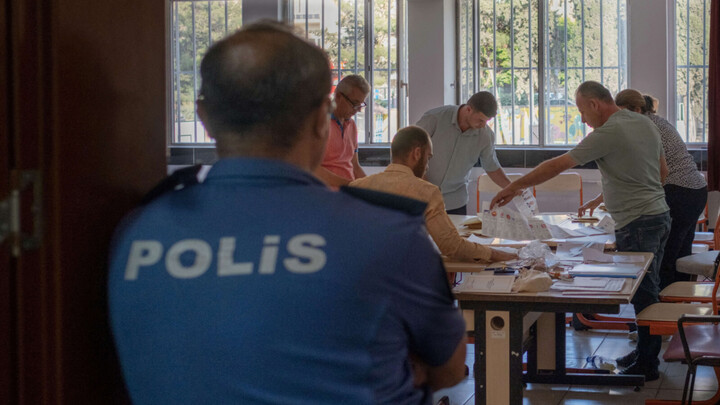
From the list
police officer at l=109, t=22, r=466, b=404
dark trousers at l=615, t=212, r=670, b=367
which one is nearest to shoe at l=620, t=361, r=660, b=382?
dark trousers at l=615, t=212, r=670, b=367

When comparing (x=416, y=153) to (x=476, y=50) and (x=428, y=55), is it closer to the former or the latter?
(x=428, y=55)

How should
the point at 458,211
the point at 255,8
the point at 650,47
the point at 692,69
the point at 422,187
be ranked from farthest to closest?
1. the point at 255,8
2. the point at 692,69
3. the point at 650,47
4. the point at 458,211
5. the point at 422,187

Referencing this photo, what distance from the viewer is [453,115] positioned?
583cm

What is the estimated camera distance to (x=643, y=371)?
4.48 meters

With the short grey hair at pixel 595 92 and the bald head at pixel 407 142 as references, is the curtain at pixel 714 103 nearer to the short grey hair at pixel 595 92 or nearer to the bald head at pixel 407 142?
the short grey hair at pixel 595 92

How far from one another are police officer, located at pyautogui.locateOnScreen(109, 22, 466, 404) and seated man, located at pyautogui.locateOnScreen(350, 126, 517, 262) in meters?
2.33

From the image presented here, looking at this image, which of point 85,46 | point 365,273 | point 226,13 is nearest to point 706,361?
point 365,273

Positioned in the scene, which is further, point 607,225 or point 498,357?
point 607,225

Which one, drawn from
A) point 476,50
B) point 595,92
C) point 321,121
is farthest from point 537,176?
point 476,50

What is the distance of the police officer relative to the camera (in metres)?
1.06

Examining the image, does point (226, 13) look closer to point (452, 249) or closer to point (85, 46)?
point (452, 249)

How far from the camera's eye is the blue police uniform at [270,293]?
3.47 feet

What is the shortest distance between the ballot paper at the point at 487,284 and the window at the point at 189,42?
6.25m

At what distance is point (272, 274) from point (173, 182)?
24 centimetres
